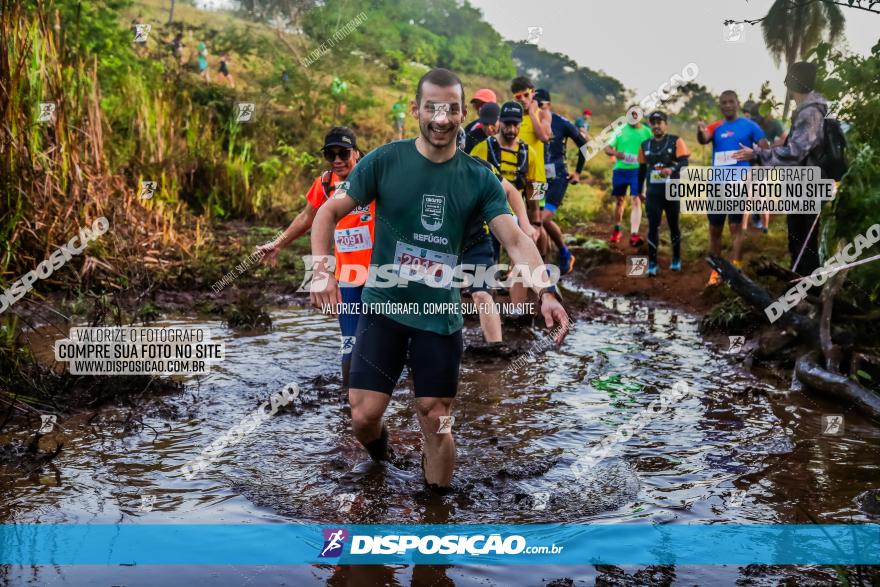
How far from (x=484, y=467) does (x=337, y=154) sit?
2.50 metres

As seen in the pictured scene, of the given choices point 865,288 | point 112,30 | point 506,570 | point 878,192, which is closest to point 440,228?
point 506,570

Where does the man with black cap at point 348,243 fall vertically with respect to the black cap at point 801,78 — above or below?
below

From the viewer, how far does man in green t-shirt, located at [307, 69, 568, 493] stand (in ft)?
13.8

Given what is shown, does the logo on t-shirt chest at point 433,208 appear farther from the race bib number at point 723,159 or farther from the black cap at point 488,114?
the race bib number at point 723,159

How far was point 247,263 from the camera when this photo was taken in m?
11.4

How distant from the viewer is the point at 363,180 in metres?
4.23

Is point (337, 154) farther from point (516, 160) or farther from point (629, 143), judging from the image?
point (629, 143)

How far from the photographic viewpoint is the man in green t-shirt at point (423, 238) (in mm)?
4203

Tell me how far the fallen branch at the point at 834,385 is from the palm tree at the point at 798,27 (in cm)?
256

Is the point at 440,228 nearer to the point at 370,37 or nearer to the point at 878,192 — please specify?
the point at 878,192

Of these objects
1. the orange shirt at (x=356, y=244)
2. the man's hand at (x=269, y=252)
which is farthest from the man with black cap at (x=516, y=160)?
the man's hand at (x=269, y=252)

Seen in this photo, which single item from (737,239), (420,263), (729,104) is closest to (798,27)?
(729,104)

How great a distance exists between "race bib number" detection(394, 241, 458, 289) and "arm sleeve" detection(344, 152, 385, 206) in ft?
0.96

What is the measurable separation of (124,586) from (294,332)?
229 inches
